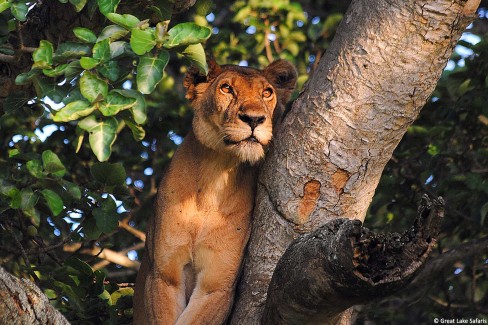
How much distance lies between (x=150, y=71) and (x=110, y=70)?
0.81ft

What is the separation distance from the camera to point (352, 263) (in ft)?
11.6

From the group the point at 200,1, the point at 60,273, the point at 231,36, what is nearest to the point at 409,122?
the point at 200,1

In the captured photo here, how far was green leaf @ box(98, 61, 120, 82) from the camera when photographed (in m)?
4.61

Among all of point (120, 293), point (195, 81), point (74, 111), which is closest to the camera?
point (74, 111)

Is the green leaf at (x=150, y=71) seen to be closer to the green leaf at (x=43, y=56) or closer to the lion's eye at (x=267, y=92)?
the green leaf at (x=43, y=56)

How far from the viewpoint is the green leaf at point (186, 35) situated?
4484mm

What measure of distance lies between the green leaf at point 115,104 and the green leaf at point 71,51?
37 cm

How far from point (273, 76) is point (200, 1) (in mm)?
729

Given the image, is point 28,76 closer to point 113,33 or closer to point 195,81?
point 113,33

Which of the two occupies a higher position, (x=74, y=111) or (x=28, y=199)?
(x=74, y=111)

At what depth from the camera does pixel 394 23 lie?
4559mm

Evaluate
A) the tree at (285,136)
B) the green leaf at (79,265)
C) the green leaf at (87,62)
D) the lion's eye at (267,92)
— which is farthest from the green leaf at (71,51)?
the green leaf at (79,265)

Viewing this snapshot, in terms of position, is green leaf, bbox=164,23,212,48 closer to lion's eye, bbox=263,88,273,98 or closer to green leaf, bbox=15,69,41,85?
green leaf, bbox=15,69,41,85

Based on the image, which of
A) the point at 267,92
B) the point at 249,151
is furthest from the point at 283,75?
the point at 249,151
